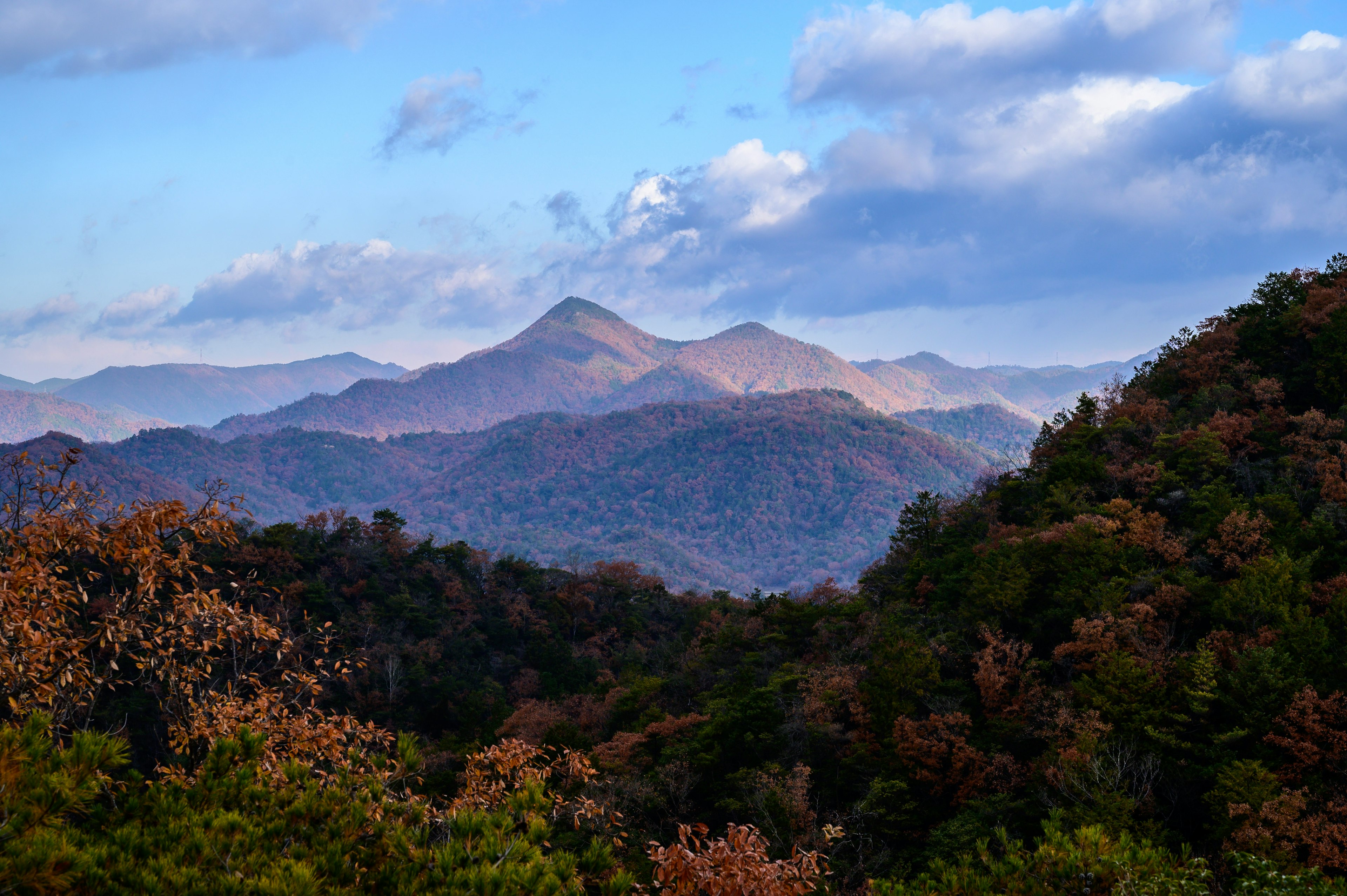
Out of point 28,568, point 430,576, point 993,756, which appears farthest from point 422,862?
point 430,576

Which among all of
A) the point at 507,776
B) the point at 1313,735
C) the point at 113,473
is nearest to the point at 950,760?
the point at 1313,735

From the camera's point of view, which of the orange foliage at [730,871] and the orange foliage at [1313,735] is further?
the orange foliage at [1313,735]

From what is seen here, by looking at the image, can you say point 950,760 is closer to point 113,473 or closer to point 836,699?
point 836,699

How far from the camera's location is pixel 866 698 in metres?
25.5

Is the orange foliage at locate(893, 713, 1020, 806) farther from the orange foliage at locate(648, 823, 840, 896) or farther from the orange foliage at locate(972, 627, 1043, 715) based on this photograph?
the orange foliage at locate(648, 823, 840, 896)

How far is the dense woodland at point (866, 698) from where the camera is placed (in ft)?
21.4

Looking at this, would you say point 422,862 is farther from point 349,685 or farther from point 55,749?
point 349,685

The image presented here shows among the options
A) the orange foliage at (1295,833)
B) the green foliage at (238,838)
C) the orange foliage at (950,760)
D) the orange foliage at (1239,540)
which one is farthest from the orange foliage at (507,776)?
the orange foliage at (1239,540)

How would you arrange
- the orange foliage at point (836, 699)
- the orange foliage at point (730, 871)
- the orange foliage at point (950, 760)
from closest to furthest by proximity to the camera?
the orange foliage at point (730, 871)
the orange foliage at point (950, 760)
the orange foliage at point (836, 699)

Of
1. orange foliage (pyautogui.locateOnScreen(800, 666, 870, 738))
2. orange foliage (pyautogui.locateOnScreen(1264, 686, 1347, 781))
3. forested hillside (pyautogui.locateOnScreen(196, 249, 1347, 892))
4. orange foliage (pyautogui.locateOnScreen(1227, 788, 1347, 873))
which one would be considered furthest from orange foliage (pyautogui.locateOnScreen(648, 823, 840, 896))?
orange foliage (pyautogui.locateOnScreen(800, 666, 870, 738))

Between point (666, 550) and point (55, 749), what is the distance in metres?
189

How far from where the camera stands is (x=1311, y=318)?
104 feet

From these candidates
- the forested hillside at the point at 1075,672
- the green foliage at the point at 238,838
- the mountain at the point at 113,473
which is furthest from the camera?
the mountain at the point at 113,473

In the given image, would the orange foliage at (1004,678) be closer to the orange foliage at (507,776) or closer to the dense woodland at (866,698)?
the dense woodland at (866,698)
